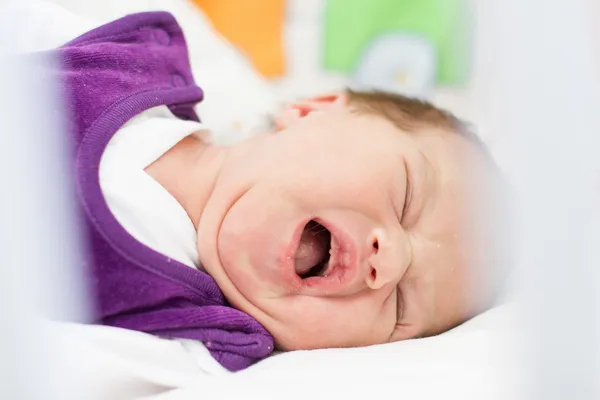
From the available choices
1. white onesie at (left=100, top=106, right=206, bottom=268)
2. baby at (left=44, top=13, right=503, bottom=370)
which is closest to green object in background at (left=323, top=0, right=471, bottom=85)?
baby at (left=44, top=13, right=503, bottom=370)

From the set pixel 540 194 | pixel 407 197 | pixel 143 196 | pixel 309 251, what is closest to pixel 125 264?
pixel 143 196

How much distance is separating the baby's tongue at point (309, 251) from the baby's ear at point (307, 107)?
16 cm

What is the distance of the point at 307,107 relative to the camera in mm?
841

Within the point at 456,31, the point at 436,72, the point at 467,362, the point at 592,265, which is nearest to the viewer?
the point at 592,265

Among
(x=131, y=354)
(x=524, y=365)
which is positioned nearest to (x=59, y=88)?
(x=131, y=354)

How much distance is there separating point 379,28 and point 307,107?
1.49 ft

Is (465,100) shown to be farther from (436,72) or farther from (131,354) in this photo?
(131,354)

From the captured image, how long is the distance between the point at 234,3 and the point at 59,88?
711mm

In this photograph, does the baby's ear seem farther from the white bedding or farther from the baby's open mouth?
the white bedding

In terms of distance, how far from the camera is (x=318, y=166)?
667 millimetres

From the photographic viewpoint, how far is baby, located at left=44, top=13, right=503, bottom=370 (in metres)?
0.62

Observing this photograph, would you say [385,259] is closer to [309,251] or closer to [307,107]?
[309,251]

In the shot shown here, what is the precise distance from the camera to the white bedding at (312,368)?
48 cm

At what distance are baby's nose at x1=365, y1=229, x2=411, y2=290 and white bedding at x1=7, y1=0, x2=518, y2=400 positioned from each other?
7 centimetres
